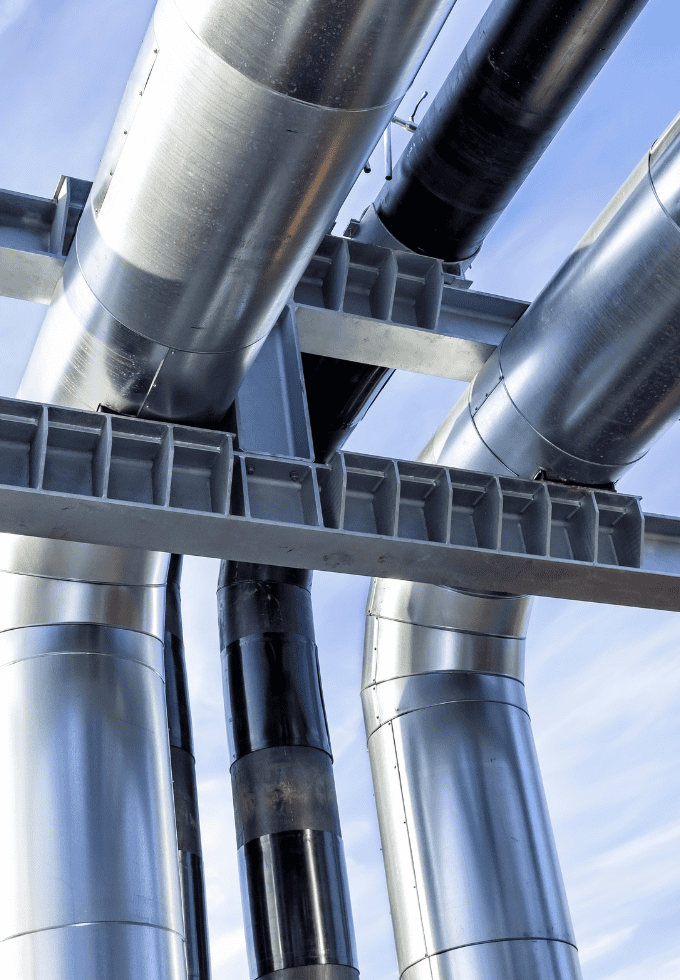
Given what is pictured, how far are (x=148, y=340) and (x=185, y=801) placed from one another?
621cm

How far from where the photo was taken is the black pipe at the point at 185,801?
9.76m

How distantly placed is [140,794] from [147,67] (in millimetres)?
4190

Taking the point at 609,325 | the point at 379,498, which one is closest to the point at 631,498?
the point at 609,325

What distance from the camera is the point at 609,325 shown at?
20.4 feet

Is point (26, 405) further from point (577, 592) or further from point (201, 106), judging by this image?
point (577, 592)

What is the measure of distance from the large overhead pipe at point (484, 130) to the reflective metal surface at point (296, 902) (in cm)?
428

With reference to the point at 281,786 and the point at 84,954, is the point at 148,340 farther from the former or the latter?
the point at 281,786

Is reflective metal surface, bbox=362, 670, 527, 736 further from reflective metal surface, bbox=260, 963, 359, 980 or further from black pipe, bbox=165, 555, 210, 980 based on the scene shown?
reflective metal surface, bbox=260, 963, 359, 980

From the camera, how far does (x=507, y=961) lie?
7500 millimetres

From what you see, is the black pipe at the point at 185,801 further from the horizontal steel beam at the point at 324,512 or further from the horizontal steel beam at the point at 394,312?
the horizontal steel beam at the point at 324,512

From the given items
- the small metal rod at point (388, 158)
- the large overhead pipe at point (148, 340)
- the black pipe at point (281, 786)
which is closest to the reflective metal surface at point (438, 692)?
the black pipe at point (281, 786)

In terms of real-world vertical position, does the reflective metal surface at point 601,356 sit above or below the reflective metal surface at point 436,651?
above

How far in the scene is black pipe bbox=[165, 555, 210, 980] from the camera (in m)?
9.76

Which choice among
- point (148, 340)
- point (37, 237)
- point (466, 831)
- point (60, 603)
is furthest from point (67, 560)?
point (466, 831)
